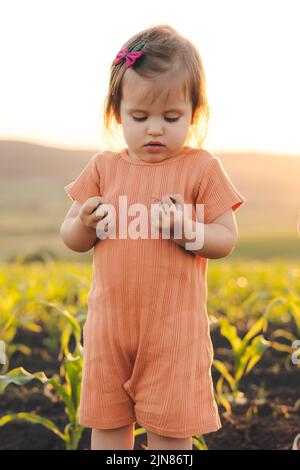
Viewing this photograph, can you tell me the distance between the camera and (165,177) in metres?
2.25

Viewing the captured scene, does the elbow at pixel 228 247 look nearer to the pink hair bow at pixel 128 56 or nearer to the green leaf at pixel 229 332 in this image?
the pink hair bow at pixel 128 56

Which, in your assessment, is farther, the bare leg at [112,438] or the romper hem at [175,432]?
the bare leg at [112,438]

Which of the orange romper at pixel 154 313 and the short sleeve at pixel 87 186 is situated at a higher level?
the short sleeve at pixel 87 186

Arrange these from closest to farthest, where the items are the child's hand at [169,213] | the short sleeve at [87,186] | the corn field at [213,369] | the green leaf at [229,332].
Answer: the child's hand at [169,213] → the short sleeve at [87,186] → the corn field at [213,369] → the green leaf at [229,332]

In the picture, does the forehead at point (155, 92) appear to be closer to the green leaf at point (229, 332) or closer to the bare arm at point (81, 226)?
the bare arm at point (81, 226)

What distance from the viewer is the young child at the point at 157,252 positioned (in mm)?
2201

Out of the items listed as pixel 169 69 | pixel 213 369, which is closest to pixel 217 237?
pixel 169 69

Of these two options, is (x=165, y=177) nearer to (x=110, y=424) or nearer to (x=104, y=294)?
(x=104, y=294)

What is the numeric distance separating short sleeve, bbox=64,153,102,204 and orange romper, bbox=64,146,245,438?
0.18 feet

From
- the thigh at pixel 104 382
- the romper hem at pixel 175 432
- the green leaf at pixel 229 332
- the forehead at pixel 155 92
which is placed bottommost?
the romper hem at pixel 175 432

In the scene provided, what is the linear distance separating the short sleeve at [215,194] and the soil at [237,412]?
0.93 metres

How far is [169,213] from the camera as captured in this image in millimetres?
2129

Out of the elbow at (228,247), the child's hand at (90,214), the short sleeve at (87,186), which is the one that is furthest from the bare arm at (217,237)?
the short sleeve at (87,186)

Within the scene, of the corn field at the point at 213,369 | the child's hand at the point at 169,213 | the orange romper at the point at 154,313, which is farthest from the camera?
the corn field at the point at 213,369
